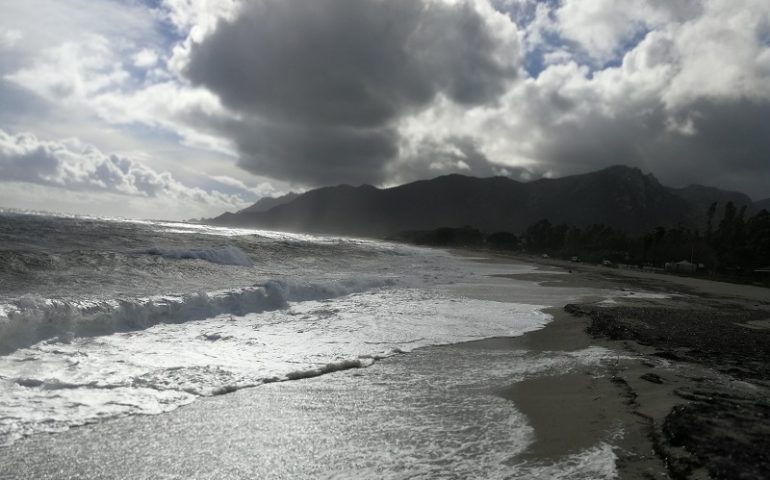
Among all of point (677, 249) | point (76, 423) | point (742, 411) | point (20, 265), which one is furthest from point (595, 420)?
point (677, 249)

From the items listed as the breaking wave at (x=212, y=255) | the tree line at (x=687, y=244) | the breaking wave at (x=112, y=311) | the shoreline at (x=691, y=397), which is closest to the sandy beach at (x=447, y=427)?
the shoreline at (x=691, y=397)

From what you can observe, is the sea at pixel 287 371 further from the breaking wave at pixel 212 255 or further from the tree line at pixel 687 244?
the tree line at pixel 687 244

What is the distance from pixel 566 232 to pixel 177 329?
123m

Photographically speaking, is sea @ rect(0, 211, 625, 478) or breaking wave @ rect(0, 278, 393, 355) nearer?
sea @ rect(0, 211, 625, 478)

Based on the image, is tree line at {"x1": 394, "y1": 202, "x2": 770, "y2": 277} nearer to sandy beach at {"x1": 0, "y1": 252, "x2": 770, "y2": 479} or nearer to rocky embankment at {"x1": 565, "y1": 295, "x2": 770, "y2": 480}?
rocky embankment at {"x1": 565, "y1": 295, "x2": 770, "y2": 480}

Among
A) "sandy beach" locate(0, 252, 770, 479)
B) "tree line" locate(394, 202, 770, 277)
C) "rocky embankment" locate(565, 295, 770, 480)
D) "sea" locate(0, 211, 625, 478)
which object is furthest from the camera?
"tree line" locate(394, 202, 770, 277)

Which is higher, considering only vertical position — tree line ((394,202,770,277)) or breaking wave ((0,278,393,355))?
tree line ((394,202,770,277))

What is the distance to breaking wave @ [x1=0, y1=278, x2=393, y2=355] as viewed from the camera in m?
7.96

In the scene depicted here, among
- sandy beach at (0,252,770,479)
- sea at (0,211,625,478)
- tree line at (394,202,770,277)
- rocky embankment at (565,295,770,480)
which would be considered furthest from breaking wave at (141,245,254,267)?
tree line at (394,202,770,277)

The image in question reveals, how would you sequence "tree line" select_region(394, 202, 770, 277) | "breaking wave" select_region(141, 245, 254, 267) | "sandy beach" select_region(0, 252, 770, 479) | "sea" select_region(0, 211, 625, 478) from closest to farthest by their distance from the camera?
"sandy beach" select_region(0, 252, 770, 479)
"sea" select_region(0, 211, 625, 478)
"breaking wave" select_region(141, 245, 254, 267)
"tree line" select_region(394, 202, 770, 277)

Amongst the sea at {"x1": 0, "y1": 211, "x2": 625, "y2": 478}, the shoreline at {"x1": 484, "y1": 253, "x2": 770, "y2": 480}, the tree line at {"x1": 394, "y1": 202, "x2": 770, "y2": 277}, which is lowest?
the sea at {"x1": 0, "y1": 211, "x2": 625, "y2": 478}

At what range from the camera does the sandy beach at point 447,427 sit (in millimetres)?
3838

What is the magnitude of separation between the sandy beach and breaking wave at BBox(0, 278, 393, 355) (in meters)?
4.42

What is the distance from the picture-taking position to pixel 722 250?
2562 inches
